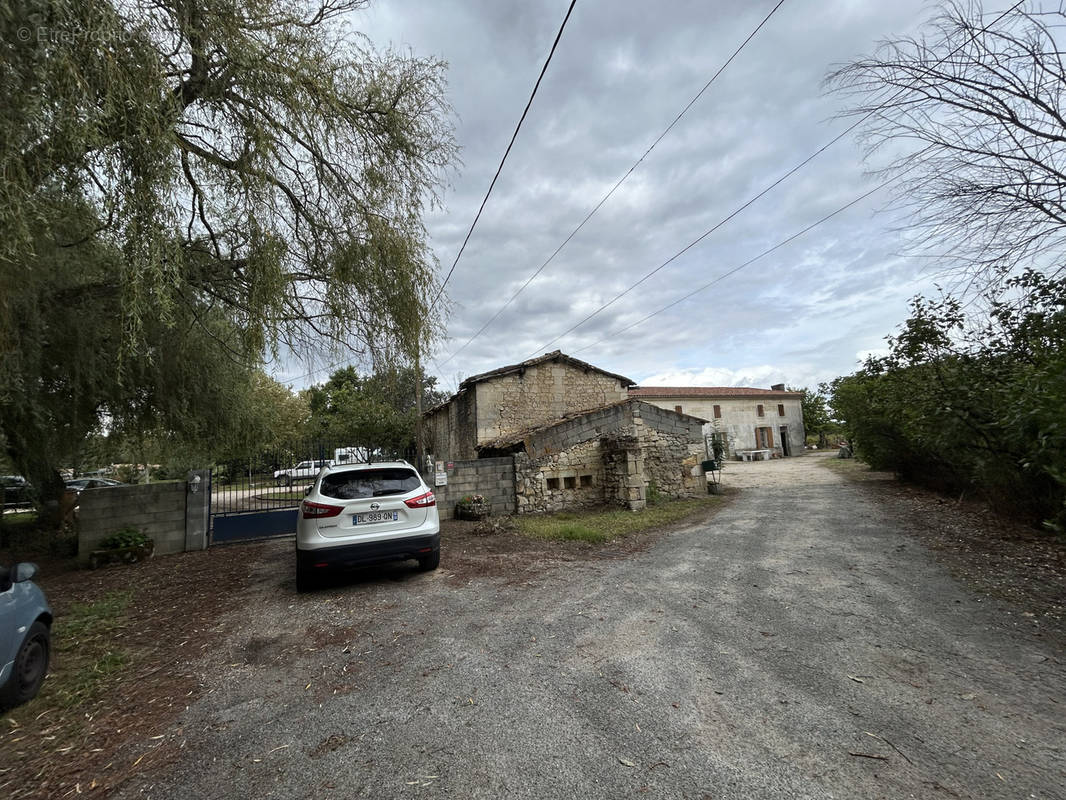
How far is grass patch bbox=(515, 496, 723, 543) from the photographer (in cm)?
876

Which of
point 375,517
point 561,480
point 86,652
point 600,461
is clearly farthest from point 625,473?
point 86,652

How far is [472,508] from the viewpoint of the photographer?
35.0ft

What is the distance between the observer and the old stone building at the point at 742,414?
117 feet

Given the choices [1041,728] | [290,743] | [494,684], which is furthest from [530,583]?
[1041,728]

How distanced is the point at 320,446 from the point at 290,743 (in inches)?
300

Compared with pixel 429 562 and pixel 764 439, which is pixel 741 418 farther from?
→ pixel 429 562

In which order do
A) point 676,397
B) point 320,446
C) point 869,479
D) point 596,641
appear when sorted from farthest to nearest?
1. point 676,397
2. point 869,479
3. point 320,446
4. point 596,641

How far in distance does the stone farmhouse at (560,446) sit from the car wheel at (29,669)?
7202mm

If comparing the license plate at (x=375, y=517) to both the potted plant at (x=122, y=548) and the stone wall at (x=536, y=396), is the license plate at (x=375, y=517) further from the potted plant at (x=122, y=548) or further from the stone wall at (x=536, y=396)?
the stone wall at (x=536, y=396)

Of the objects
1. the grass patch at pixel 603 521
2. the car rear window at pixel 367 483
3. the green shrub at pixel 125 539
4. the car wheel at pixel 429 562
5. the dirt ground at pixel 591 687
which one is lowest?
the grass patch at pixel 603 521

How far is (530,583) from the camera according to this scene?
588cm

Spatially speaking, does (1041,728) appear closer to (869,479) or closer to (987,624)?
(987,624)

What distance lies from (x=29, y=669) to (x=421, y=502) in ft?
11.4

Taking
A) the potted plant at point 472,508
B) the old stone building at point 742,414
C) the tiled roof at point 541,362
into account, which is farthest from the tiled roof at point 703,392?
the potted plant at point 472,508
